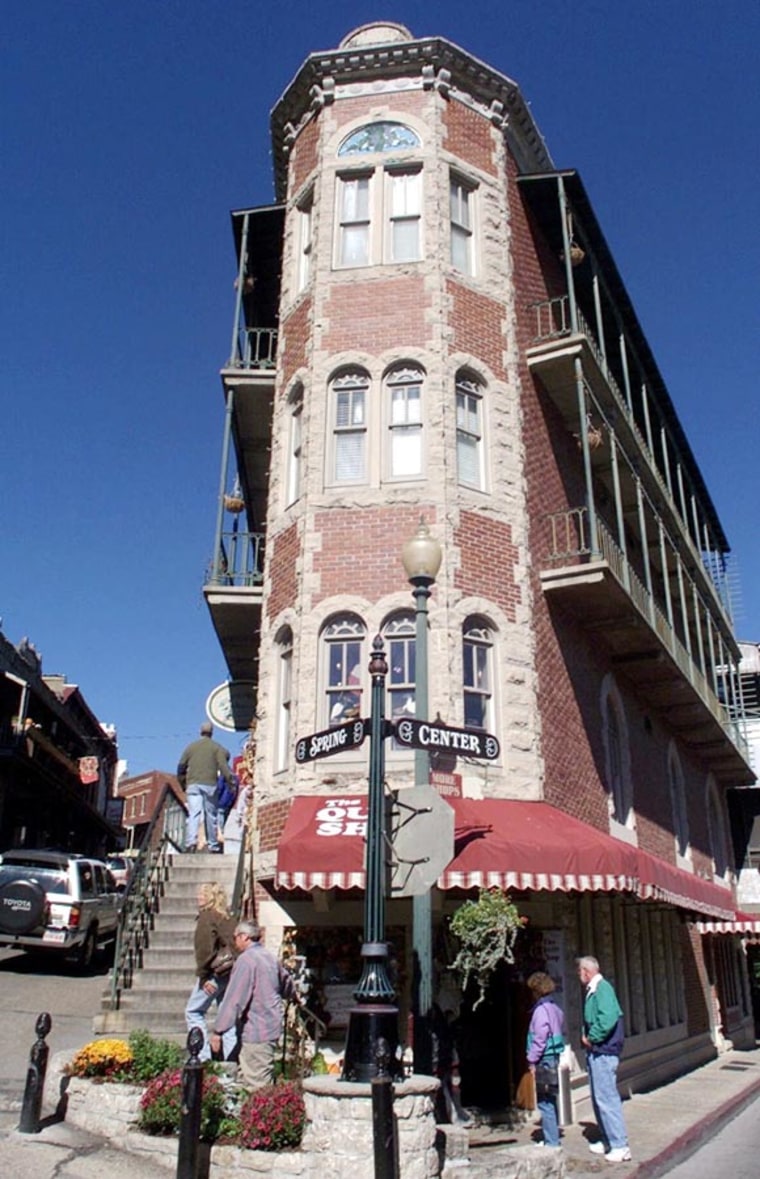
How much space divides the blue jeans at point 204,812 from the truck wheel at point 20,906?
2610 millimetres

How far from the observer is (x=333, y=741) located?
775cm

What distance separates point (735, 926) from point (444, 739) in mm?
15219

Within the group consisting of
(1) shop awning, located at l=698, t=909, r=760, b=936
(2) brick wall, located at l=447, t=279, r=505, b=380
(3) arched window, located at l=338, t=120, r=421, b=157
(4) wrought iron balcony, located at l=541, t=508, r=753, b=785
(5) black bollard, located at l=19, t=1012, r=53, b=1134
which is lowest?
(5) black bollard, located at l=19, t=1012, r=53, b=1134

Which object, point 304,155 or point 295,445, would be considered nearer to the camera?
point 295,445

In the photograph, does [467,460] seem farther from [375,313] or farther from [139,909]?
[139,909]

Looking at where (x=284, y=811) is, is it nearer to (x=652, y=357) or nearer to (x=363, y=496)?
(x=363, y=496)

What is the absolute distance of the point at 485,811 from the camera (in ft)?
37.3

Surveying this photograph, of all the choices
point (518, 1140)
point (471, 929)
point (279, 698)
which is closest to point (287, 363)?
point (279, 698)

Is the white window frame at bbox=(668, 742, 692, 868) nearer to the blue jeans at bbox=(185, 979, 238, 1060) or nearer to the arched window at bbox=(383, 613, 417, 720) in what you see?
the arched window at bbox=(383, 613, 417, 720)

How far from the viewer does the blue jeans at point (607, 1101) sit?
9.16 m

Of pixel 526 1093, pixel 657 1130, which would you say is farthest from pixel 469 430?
pixel 657 1130

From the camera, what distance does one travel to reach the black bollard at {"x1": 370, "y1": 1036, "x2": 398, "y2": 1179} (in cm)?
614

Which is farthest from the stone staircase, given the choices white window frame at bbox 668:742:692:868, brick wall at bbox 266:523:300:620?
white window frame at bbox 668:742:692:868

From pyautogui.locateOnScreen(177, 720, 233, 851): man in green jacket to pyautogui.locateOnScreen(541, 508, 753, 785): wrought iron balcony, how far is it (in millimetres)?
5603
